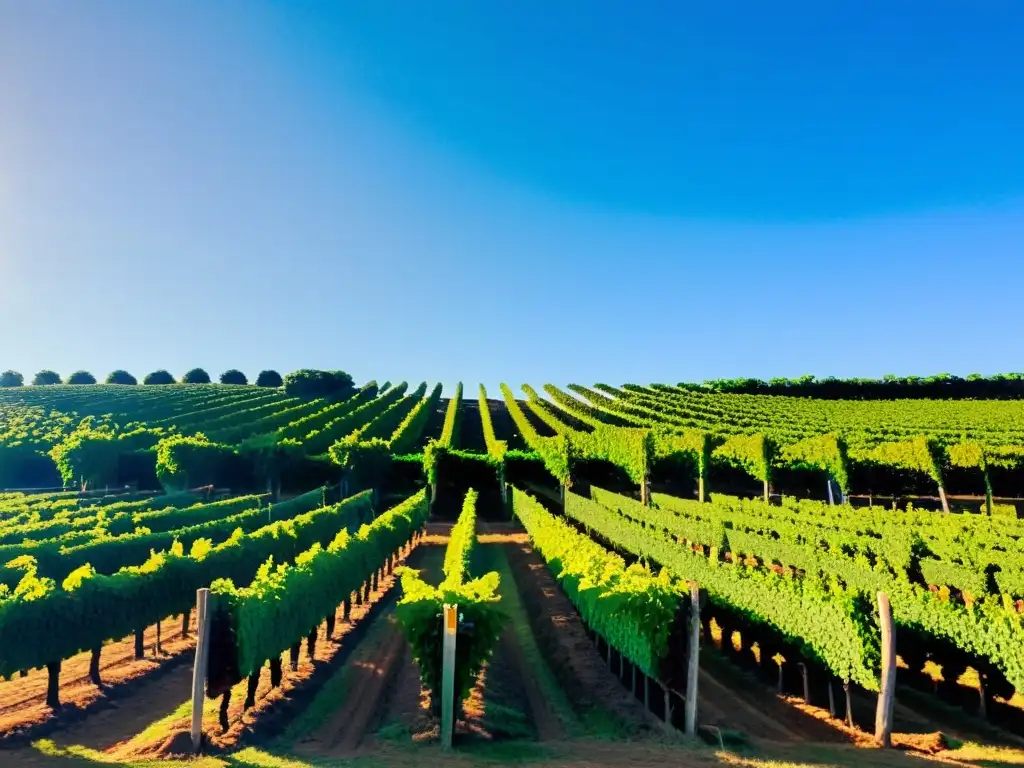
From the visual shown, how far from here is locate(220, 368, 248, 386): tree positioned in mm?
122075

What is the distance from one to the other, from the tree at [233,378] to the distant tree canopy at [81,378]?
21577 mm

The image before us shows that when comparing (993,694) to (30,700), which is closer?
(993,694)

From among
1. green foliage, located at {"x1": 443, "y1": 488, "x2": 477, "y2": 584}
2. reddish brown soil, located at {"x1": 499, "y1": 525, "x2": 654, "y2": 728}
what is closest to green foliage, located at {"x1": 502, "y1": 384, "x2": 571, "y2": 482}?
green foliage, located at {"x1": 443, "y1": 488, "x2": 477, "y2": 584}

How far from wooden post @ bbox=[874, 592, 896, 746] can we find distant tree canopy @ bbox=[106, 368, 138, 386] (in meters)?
129

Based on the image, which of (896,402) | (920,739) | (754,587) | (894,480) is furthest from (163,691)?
(896,402)

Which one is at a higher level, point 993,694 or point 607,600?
point 607,600

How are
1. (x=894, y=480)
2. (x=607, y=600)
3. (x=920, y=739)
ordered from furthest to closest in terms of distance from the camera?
(x=894, y=480) < (x=607, y=600) < (x=920, y=739)

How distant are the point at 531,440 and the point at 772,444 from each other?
20521 millimetres

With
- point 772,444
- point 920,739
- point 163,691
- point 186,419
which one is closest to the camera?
point 920,739

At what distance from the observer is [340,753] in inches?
360

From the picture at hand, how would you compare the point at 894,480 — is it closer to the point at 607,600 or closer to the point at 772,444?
the point at 772,444

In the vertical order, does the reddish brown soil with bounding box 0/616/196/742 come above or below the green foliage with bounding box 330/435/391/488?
below

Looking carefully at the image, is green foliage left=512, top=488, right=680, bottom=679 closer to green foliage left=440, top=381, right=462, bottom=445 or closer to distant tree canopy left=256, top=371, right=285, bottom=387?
green foliage left=440, top=381, right=462, bottom=445

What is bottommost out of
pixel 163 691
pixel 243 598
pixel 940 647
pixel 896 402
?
pixel 163 691
